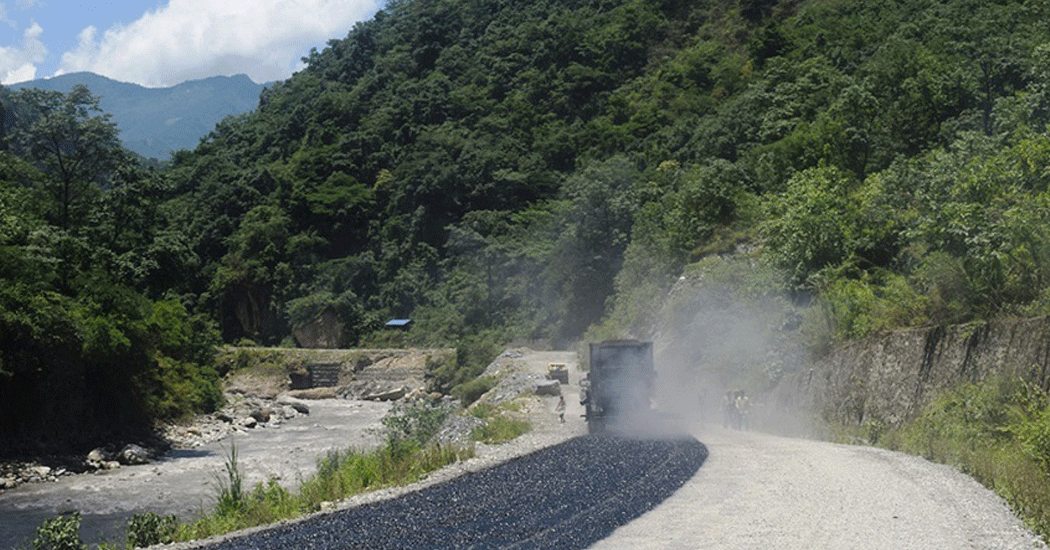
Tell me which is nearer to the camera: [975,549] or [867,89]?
[975,549]

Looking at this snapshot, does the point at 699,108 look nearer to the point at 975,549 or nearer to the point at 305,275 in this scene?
the point at 305,275

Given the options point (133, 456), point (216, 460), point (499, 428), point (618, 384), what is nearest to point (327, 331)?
point (216, 460)

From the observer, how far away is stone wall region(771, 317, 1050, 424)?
1817cm

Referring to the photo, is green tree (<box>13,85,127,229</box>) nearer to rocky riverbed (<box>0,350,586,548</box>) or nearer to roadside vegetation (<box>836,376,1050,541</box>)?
rocky riverbed (<box>0,350,586,548</box>)

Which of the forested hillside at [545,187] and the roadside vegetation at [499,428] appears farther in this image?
the forested hillside at [545,187]

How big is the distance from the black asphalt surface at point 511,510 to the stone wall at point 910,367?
600cm

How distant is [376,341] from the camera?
8762 centimetres

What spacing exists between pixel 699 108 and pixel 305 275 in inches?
1798

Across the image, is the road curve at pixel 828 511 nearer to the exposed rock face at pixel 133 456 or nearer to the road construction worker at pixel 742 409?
the road construction worker at pixel 742 409

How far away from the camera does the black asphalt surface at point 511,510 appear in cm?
1323

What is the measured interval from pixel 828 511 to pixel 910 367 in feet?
34.9

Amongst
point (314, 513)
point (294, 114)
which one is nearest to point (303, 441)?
point (314, 513)

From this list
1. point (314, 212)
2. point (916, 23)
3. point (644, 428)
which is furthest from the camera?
point (314, 212)

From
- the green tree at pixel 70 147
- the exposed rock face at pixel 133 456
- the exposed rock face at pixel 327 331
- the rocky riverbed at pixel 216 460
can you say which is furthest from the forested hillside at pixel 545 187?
the rocky riverbed at pixel 216 460
